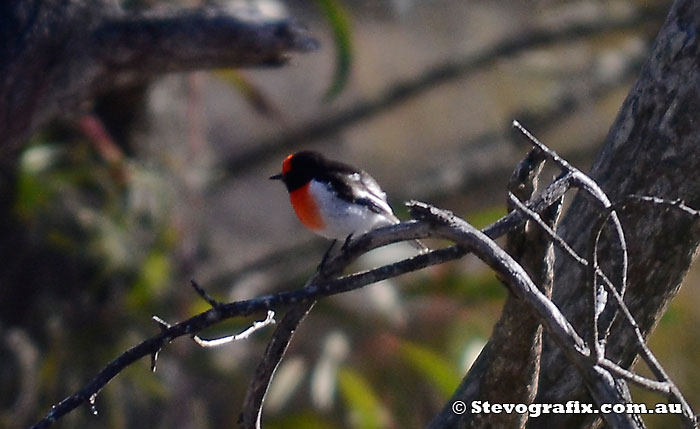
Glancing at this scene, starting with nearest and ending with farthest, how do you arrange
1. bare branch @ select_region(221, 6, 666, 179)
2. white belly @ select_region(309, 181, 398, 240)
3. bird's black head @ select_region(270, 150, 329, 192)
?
white belly @ select_region(309, 181, 398, 240) < bird's black head @ select_region(270, 150, 329, 192) < bare branch @ select_region(221, 6, 666, 179)

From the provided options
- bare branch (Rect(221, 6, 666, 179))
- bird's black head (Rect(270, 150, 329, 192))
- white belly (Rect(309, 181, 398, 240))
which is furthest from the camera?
bare branch (Rect(221, 6, 666, 179))

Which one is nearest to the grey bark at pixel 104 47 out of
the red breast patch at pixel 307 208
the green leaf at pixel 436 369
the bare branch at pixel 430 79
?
the red breast patch at pixel 307 208

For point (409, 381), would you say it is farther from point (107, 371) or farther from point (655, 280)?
point (107, 371)

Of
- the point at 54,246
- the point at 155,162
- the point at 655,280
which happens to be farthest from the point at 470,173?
the point at 655,280

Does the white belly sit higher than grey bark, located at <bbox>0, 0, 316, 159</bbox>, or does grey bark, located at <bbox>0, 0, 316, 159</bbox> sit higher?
grey bark, located at <bbox>0, 0, 316, 159</bbox>

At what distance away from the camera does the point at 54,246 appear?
427cm

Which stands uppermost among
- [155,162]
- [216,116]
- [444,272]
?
[216,116]

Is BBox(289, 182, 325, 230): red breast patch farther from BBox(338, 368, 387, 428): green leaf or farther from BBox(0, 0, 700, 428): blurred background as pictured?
BBox(338, 368, 387, 428): green leaf

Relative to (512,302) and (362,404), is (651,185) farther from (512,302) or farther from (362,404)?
(362,404)

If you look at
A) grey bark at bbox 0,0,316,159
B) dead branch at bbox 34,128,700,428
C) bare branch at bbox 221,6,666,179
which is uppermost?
bare branch at bbox 221,6,666,179

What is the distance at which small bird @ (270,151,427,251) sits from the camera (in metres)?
2.14

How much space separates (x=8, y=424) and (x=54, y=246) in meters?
0.81

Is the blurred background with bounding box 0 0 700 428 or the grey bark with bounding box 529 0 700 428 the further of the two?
the blurred background with bounding box 0 0 700 428

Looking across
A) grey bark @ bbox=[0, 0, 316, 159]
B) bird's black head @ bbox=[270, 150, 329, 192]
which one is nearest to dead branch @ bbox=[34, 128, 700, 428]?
bird's black head @ bbox=[270, 150, 329, 192]
